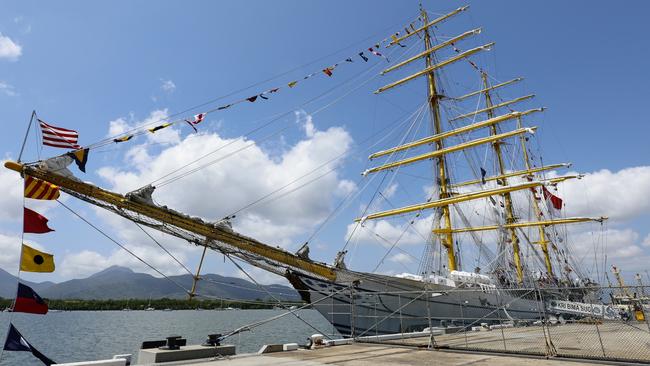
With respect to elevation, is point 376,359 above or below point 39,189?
below

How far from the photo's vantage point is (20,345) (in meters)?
8.98

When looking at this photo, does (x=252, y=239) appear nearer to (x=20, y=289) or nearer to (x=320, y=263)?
(x=320, y=263)

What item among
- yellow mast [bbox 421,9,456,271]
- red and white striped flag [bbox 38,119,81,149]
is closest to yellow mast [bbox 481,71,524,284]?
yellow mast [bbox 421,9,456,271]

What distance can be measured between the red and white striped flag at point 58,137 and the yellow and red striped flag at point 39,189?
4.47 feet

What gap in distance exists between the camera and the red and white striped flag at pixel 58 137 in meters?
12.3

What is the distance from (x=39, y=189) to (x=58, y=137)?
180cm

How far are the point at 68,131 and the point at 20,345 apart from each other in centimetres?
691

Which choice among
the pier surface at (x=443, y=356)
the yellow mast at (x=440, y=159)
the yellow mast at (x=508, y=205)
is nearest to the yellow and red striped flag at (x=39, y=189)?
the pier surface at (x=443, y=356)

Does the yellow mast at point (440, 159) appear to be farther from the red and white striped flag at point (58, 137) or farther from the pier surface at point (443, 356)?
the red and white striped flag at point (58, 137)

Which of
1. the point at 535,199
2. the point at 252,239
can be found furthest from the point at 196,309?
the point at 252,239

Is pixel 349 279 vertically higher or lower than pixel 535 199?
lower

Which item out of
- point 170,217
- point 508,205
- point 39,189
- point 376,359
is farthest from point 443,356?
point 508,205

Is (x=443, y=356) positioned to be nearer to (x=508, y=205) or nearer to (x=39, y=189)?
(x=39, y=189)

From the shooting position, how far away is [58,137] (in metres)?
12.7
